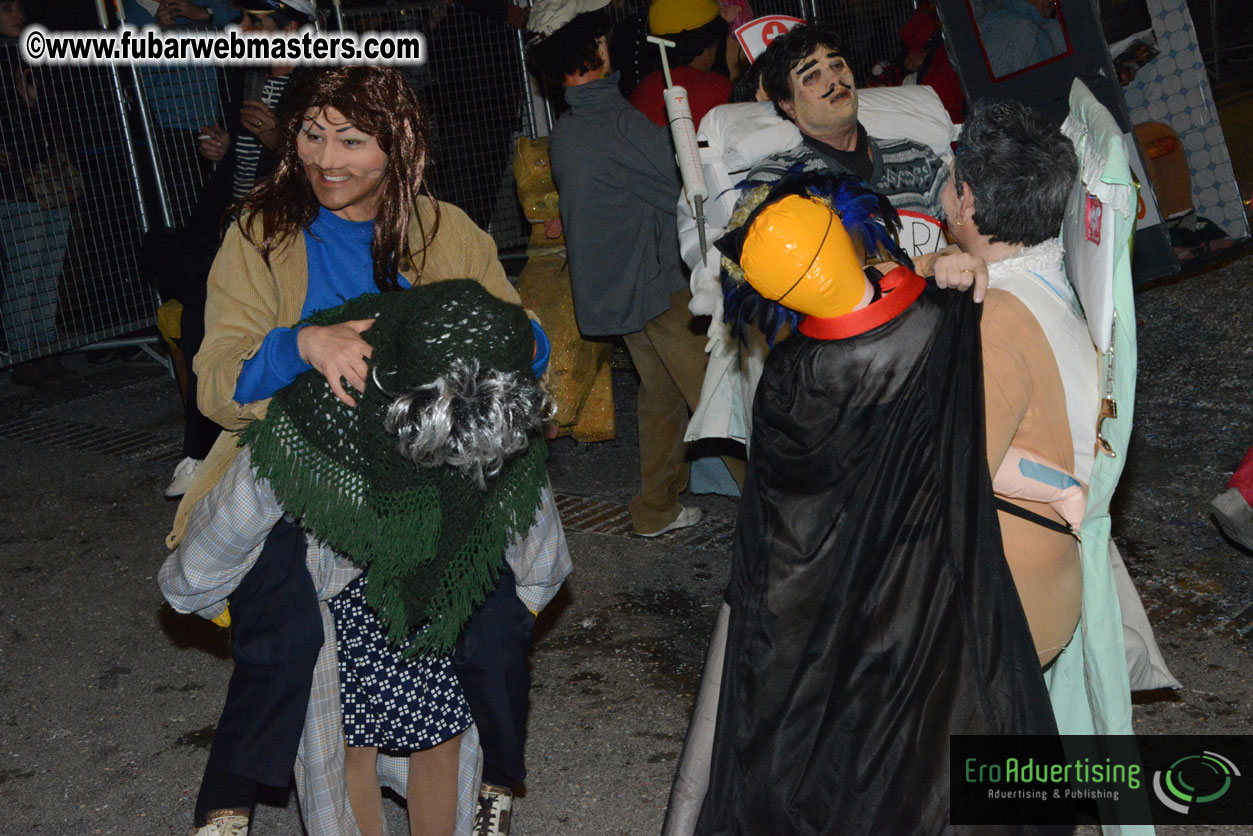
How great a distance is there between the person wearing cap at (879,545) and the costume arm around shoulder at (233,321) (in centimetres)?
104

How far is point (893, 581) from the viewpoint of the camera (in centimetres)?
232

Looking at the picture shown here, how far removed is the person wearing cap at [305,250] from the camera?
2.59 m

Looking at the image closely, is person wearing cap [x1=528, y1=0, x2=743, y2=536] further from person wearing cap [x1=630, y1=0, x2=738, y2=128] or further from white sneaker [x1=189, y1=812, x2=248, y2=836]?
white sneaker [x1=189, y1=812, x2=248, y2=836]

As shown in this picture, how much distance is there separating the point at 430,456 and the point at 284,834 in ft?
5.88

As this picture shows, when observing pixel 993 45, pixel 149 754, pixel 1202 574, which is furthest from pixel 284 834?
pixel 993 45

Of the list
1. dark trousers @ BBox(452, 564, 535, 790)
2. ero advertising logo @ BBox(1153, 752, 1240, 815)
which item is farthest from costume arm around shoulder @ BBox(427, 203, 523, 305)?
ero advertising logo @ BBox(1153, 752, 1240, 815)

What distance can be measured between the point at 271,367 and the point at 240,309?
0.21 metres

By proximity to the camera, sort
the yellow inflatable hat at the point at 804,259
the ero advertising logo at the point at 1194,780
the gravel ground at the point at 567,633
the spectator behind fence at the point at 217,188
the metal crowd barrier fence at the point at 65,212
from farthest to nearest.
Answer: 1. the metal crowd barrier fence at the point at 65,212
2. the spectator behind fence at the point at 217,188
3. the gravel ground at the point at 567,633
4. the ero advertising logo at the point at 1194,780
5. the yellow inflatable hat at the point at 804,259

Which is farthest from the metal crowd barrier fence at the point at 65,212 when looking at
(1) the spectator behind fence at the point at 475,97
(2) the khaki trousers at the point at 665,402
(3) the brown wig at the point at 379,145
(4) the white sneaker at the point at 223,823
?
(4) the white sneaker at the point at 223,823

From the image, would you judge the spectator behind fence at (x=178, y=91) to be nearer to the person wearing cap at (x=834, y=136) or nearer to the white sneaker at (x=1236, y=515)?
the person wearing cap at (x=834, y=136)

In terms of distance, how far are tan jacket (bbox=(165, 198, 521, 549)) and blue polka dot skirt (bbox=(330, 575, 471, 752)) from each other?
0.41 meters

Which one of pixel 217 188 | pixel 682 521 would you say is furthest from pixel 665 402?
pixel 217 188

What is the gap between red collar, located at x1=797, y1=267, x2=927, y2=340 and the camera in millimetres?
2316

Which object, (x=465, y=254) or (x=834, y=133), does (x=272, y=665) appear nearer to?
(x=465, y=254)
